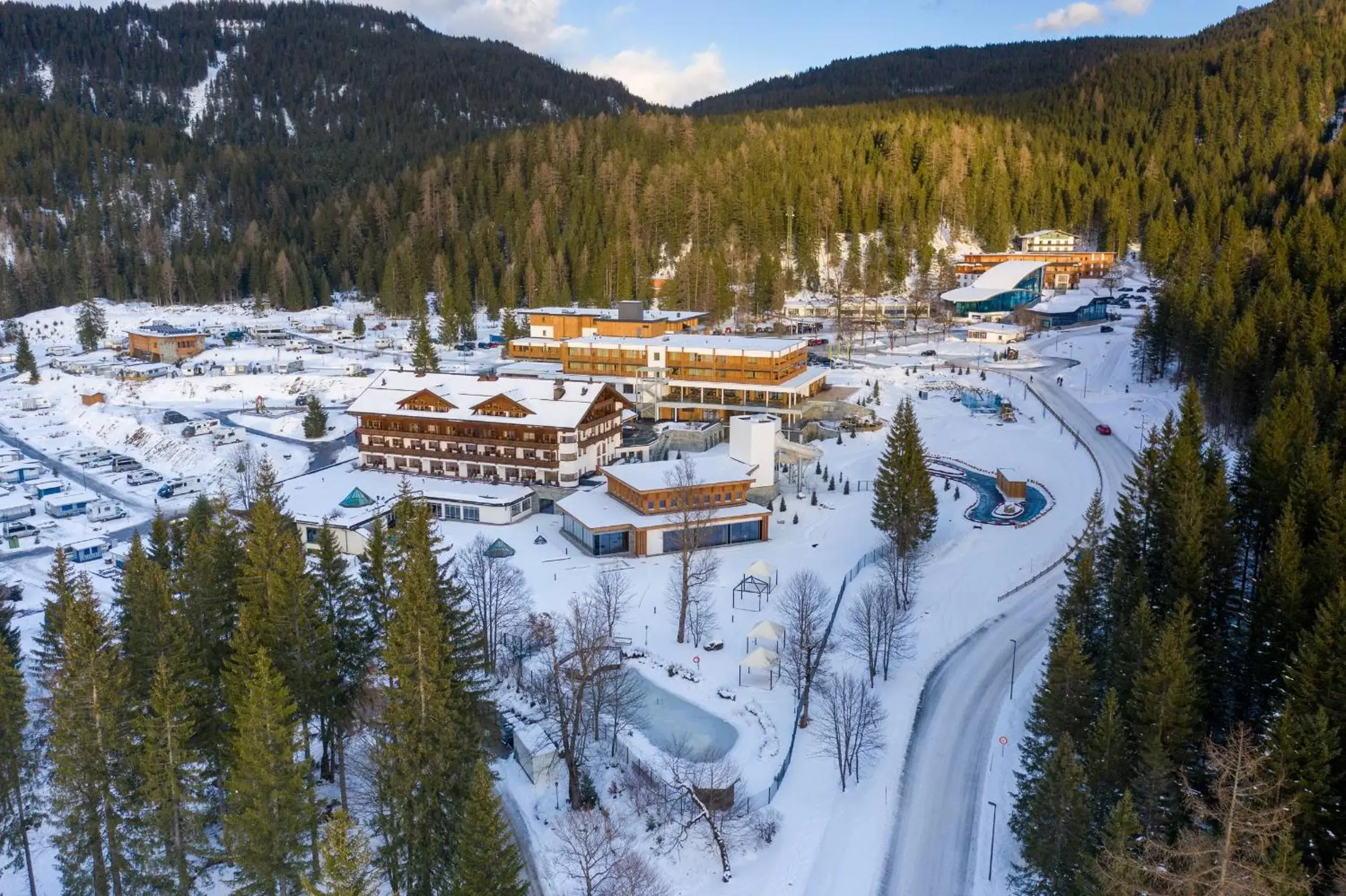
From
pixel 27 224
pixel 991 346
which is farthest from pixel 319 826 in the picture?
pixel 27 224

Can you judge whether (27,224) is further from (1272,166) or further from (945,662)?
(1272,166)

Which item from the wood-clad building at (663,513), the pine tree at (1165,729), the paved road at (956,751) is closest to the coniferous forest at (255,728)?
the paved road at (956,751)

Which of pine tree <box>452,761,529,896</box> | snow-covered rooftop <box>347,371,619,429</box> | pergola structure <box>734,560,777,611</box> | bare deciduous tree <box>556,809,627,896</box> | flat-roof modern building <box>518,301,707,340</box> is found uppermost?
flat-roof modern building <box>518,301,707,340</box>

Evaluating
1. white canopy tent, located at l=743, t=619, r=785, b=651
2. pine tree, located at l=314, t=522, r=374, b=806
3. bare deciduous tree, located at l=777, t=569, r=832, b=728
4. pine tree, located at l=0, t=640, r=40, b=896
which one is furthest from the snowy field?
pine tree, located at l=314, t=522, r=374, b=806

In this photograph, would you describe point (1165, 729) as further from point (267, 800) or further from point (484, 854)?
point (267, 800)

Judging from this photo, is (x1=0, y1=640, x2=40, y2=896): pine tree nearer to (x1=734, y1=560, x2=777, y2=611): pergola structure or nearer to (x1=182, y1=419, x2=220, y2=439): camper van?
(x1=734, y1=560, x2=777, y2=611): pergola structure

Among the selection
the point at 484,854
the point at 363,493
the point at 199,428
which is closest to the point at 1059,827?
the point at 484,854

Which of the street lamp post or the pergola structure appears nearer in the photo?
the street lamp post
